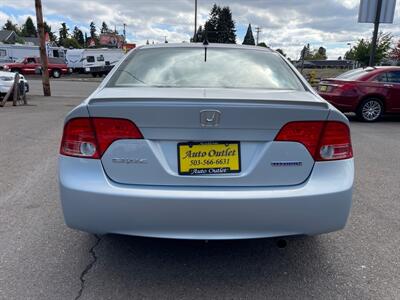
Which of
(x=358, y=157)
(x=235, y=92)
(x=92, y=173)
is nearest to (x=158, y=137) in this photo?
(x=92, y=173)

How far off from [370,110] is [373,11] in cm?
629

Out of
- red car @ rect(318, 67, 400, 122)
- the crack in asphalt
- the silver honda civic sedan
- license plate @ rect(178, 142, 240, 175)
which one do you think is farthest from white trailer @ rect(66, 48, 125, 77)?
license plate @ rect(178, 142, 240, 175)

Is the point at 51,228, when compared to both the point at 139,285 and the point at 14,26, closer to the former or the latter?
the point at 139,285

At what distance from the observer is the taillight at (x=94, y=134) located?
8.54 feet

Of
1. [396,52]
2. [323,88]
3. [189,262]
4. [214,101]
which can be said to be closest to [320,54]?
[396,52]

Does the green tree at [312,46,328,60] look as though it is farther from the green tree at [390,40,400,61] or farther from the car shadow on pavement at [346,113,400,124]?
the car shadow on pavement at [346,113,400,124]

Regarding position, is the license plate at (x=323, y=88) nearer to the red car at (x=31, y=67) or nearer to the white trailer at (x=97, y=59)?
the red car at (x=31, y=67)

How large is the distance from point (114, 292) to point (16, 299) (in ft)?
1.99

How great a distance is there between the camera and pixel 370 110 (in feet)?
36.6

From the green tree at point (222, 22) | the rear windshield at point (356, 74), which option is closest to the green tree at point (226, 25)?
the green tree at point (222, 22)

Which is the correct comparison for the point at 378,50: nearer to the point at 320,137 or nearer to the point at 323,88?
the point at 323,88

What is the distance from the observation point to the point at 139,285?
2869mm

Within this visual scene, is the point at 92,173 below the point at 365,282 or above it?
above

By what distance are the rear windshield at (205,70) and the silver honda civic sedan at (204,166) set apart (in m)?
0.59
